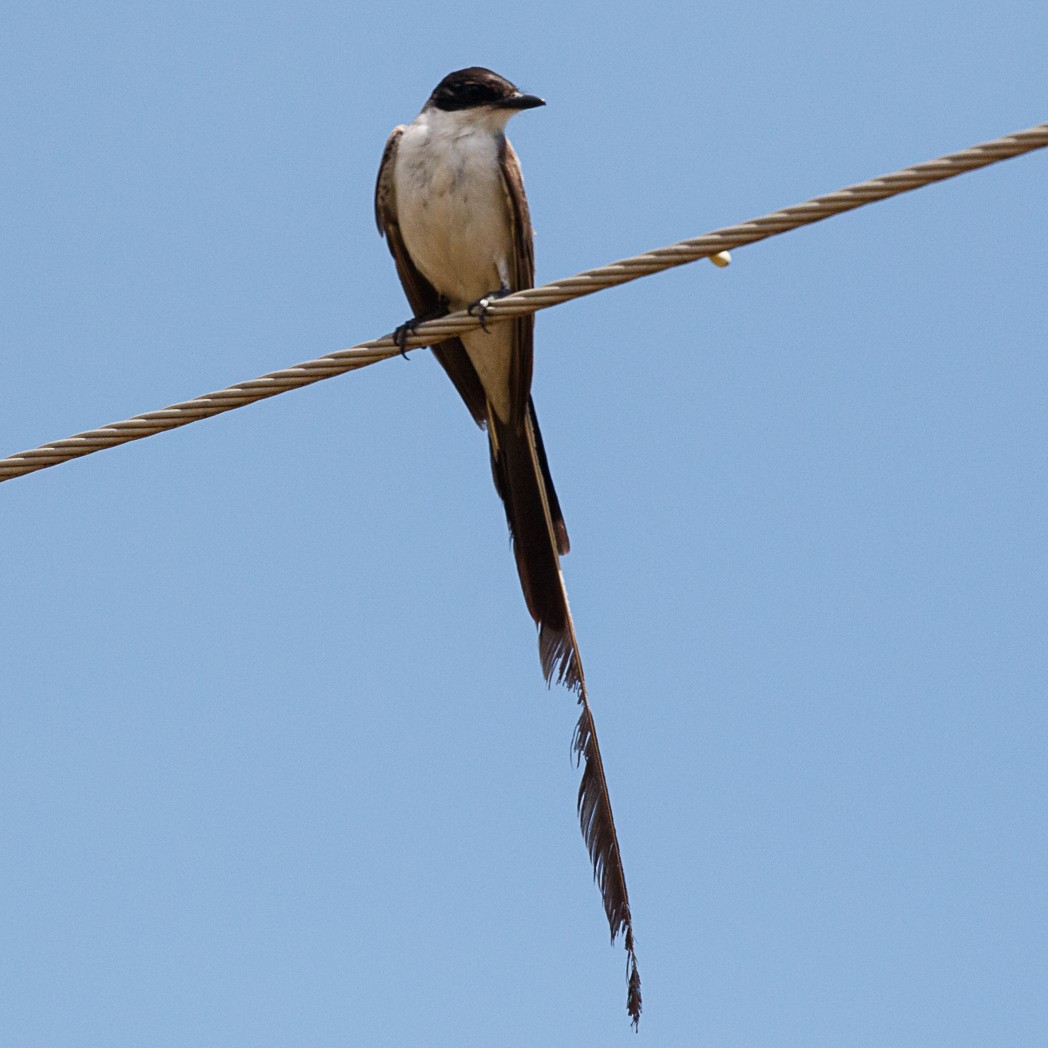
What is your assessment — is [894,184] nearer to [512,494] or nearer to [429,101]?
[512,494]

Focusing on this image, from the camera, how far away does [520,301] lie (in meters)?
3.39

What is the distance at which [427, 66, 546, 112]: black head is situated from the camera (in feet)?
16.5

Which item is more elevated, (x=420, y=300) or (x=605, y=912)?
(x=420, y=300)

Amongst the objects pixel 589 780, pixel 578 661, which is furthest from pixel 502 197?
pixel 589 780

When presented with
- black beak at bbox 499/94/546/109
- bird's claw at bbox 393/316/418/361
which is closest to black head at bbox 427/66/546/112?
black beak at bbox 499/94/546/109

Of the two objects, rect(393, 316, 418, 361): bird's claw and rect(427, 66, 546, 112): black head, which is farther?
rect(427, 66, 546, 112): black head

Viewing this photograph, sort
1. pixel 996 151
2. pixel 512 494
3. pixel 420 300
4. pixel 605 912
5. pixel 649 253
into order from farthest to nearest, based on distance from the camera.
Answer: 1. pixel 420 300
2. pixel 512 494
3. pixel 605 912
4. pixel 649 253
5. pixel 996 151

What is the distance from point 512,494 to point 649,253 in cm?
188

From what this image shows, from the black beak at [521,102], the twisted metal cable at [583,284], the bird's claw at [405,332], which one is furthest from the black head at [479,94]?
the twisted metal cable at [583,284]

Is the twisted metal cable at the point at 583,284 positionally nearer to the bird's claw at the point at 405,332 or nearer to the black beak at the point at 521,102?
the bird's claw at the point at 405,332

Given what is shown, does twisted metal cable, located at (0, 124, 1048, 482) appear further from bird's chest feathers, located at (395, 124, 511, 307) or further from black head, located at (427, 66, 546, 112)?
black head, located at (427, 66, 546, 112)

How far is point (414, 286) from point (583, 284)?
2075 millimetres

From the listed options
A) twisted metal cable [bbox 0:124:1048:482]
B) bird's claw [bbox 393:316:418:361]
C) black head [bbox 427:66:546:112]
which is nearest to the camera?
twisted metal cable [bbox 0:124:1048:482]

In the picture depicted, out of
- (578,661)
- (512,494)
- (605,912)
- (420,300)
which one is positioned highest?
(420,300)
